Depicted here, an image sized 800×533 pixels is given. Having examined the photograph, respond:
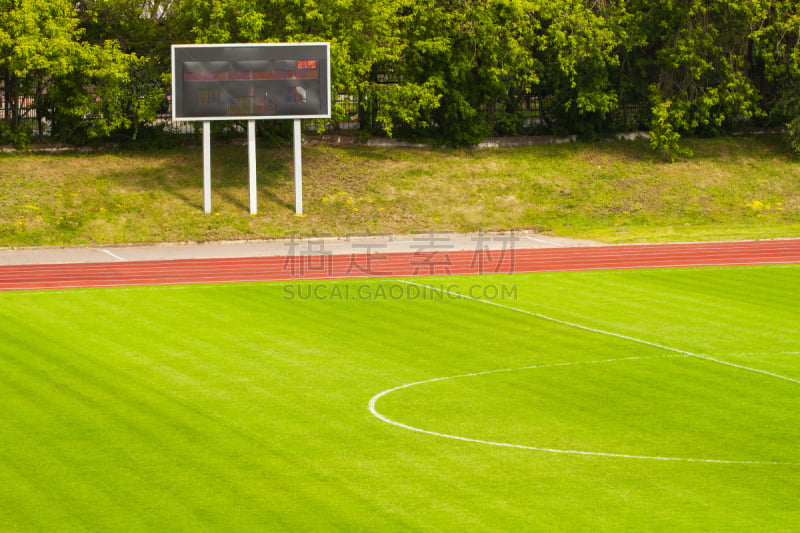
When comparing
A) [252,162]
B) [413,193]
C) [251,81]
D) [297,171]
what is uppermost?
[251,81]

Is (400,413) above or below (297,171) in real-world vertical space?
below

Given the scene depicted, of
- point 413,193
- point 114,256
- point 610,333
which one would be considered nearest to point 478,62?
point 413,193

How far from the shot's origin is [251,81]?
29.8 meters

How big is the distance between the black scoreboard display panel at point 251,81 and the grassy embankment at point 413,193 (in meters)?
3.27

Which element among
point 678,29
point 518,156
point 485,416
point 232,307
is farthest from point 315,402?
point 678,29

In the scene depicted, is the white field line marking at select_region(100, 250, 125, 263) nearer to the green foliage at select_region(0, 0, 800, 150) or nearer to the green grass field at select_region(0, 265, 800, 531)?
the green grass field at select_region(0, 265, 800, 531)

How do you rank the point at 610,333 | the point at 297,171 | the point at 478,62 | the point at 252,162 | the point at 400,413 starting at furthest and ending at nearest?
the point at 478,62, the point at 297,171, the point at 252,162, the point at 610,333, the point at 400,413

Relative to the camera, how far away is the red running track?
2281cm

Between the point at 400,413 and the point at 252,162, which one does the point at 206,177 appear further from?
the point at 400,413

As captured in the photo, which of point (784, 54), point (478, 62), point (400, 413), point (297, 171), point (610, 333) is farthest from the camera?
point (478, 62)

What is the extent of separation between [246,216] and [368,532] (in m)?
23.7

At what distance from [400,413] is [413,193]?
74.3 feet

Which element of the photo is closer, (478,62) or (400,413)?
(400,413)

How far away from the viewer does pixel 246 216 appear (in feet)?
102
